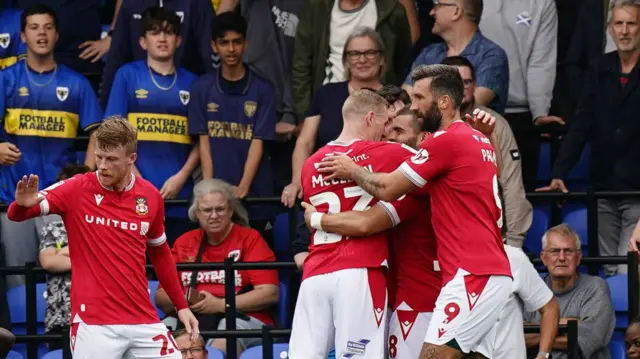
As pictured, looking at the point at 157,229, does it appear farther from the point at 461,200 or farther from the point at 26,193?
the point at 461,200

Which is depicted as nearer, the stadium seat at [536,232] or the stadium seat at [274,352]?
the stadium seat at [274,352]

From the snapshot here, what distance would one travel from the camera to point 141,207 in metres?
8.78

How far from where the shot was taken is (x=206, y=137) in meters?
11.4

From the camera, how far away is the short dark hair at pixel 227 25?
450 inches

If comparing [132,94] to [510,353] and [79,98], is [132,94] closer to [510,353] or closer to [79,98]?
[79,98]

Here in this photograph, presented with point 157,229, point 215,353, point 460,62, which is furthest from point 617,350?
point 157,229

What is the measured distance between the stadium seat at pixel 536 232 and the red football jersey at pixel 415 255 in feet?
9.33

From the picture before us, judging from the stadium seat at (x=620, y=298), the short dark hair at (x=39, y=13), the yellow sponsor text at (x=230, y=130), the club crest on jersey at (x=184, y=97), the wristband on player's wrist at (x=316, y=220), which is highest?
the short dark hair at (x=39, y=13)

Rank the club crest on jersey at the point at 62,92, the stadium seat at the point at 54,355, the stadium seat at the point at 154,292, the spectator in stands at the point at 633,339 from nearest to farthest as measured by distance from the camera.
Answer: the spectator in stands at the point at 633,339
the stadium seat at the point at 54,355
the stadium seat at the point at 154,292
the club crest on jersey at the point at 62,92

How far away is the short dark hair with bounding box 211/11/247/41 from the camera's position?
37.5 feet

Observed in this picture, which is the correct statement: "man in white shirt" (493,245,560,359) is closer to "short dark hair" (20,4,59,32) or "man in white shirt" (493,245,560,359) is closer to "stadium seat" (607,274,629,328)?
"stadium seat" (607,274,629,328)

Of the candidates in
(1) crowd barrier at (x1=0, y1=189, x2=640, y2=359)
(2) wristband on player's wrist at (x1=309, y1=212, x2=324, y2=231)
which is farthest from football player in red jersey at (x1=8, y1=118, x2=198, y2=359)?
(1) crowd barrier at (x1=0, y1=189, x2=640, y2=359)

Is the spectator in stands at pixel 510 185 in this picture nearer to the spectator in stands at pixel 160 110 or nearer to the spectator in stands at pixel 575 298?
the spectator in stands at pixel 575 298

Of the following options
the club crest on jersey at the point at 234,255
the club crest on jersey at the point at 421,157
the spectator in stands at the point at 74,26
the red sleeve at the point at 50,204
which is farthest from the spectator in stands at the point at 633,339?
the spectator in stands at the point at 74,26
